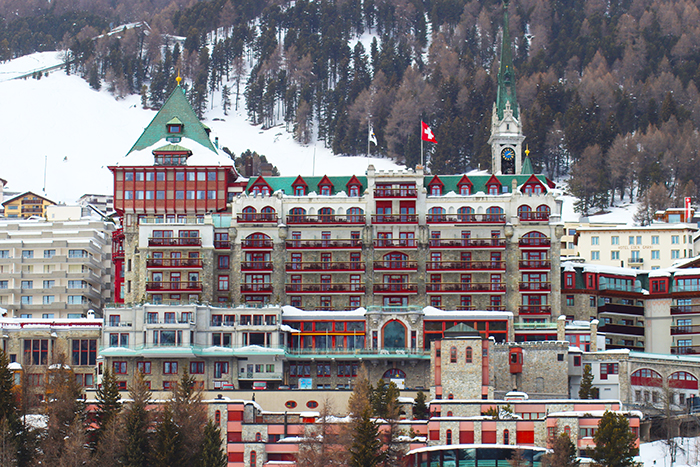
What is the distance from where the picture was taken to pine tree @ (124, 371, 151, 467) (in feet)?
281

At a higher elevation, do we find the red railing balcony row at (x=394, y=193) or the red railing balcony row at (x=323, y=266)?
the red railing balcony row at (x=394, y=193)

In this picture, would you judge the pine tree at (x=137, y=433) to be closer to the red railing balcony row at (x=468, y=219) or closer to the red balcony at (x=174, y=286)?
the red balcony at (x=174, y=286)

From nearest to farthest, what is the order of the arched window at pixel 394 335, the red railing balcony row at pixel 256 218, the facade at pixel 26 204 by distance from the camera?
the arched window at pixel 394 335, the red railing balcony row at pixel 256 218, the facade at pixel 26 204

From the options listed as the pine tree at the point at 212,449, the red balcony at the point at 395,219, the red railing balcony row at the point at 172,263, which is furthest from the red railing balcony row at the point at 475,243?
the pine tree at the point at 212,449

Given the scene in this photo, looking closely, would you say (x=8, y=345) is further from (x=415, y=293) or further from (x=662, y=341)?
(x=662, y=341)

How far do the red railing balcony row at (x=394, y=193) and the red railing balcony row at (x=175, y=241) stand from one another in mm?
18248

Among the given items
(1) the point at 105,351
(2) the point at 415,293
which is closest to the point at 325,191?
(2) the point at 415,293

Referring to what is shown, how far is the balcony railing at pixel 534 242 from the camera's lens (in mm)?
117688

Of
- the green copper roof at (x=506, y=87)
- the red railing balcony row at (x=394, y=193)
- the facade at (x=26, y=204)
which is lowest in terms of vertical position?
the red railing balcony row at (x=394, y=193)

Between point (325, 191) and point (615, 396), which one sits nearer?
point (615, 396)

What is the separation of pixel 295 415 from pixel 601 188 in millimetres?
90309

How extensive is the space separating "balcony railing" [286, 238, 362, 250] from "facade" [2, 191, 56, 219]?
260 ft

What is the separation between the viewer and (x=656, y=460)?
9169 centimetres

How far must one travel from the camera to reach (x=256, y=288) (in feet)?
385
